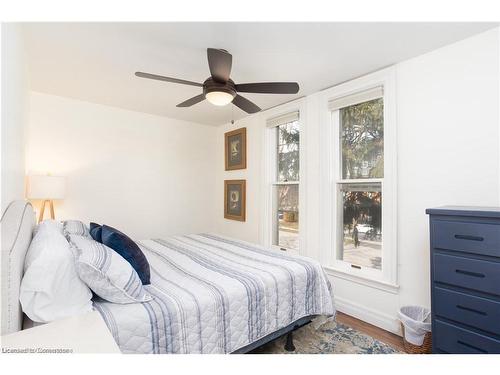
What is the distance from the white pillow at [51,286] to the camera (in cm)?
115

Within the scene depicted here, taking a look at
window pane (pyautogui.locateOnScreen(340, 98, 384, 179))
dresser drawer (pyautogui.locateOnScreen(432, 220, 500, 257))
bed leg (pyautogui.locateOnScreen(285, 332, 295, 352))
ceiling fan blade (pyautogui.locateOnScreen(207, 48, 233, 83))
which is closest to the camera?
dresser drawer (pyautogui.locateOnScreen(432, 220, 500, 257))

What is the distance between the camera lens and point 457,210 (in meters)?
1.67

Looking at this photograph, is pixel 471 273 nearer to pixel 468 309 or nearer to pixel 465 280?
pixel 465 280

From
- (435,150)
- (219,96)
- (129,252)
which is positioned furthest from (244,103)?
(435,150)

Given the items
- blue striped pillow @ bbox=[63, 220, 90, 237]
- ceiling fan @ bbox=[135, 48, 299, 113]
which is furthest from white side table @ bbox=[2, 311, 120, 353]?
ceiling fan @ bbox=[135, 48, 299, 113]

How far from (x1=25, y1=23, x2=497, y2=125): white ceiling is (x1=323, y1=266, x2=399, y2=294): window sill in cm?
203

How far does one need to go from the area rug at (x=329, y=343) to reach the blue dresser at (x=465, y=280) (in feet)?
1.69

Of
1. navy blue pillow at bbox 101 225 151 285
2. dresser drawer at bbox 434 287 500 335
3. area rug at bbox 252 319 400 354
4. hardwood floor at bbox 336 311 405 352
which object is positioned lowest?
hardwood floor at bbox 336 311 405 352

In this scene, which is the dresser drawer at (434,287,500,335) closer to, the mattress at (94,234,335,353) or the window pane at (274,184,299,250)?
the mattress at (94,234,335,353)

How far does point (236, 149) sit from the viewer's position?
429 cm

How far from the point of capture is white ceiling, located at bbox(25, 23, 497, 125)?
1896 millimetres
